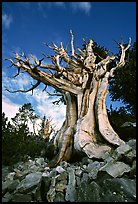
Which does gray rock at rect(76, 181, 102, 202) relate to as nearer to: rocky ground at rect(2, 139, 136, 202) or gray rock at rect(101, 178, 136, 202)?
rocky ground at rect(2, 139, 136, 202)

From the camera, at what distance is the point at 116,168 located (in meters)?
5.10

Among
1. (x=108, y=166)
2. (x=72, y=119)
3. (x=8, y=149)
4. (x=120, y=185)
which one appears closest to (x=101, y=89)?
(x=72, y=119)

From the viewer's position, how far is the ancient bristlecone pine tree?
29.3 ft

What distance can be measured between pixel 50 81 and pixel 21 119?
63.8ft

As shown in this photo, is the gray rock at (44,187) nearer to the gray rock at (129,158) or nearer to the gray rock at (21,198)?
the gray rock at (21,198)

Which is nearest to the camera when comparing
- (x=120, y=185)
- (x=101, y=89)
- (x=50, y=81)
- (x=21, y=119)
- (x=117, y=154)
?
(x=120, y=185)

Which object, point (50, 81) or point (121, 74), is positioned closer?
point (50, 81)

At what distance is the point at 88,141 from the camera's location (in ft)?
29.2

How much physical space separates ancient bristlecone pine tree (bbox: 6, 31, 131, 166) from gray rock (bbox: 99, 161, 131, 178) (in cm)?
257

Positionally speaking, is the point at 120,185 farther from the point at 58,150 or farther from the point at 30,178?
the point at 58,150

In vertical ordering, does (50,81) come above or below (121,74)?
below

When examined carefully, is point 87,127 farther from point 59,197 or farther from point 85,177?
point 59,197

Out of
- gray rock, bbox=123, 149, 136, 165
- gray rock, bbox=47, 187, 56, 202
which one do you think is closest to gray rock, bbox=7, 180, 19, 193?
gray rock, bbox=47, 187, 56, 202

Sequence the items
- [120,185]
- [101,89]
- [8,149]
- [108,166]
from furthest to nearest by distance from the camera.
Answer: [101,89]
[8,149]
[108,166]
[120,185]
